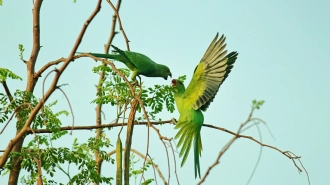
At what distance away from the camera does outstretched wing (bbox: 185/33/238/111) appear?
3.94 m

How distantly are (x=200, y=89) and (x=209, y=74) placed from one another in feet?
0.39

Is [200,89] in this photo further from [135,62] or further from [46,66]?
[46,66]

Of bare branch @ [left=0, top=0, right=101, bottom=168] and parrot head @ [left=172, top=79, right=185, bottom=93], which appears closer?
bare branch @ [left=0, top=0, right=101, bottom=168]

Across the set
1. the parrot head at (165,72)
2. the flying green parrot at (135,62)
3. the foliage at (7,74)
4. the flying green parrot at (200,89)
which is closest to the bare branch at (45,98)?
the flying green parrot at (135,62)

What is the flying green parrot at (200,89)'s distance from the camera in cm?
389

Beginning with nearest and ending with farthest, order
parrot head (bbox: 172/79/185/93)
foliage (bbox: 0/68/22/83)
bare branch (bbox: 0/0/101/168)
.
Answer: bare branch (bbox: 0/0/101/168), foliage (bbox: 0/68/22/83), parrot head (bbox: 172/79/185/93)

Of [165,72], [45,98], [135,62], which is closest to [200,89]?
[165,72]

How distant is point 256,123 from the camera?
179cm

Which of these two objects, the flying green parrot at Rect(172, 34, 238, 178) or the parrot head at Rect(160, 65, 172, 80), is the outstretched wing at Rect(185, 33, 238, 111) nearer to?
the flying green parrot at Rect(172, 34, 238, 178)

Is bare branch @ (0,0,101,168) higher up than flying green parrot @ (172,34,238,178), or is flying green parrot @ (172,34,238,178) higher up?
flying green parrot @ (172,34,238,178)

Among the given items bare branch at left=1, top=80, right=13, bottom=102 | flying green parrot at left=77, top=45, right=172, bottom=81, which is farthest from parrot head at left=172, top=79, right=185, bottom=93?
bare branch at left=1, top=80, right=13, bottom=102

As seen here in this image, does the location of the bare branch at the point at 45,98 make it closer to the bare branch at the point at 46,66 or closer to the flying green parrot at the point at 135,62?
the bare branch at the point at 46,66

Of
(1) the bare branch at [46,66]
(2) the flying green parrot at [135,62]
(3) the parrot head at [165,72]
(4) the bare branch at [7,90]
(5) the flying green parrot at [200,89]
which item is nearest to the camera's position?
(1) the bare branch at [46,66]

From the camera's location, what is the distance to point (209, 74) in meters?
3.97
